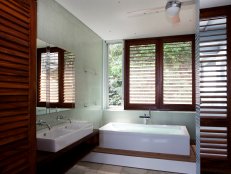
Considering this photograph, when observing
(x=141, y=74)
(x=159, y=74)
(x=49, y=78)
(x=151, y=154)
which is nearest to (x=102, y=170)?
(x=151, y=154)

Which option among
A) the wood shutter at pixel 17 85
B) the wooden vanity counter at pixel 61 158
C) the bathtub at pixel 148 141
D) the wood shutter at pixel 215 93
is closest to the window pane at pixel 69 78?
the wooden vanity counter at pixel 61 158

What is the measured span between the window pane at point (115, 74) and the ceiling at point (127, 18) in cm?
34

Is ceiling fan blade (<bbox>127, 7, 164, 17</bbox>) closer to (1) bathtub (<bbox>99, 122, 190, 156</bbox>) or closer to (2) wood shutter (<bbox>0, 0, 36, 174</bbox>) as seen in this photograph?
(2) wood shutter (<bbox>0, 0, 36, 174</bbox>)

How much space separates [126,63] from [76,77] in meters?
1.46

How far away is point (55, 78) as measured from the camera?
2439 mm

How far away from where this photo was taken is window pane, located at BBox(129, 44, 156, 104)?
12.8ft

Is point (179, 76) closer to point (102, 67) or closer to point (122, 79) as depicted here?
point (122, 79)

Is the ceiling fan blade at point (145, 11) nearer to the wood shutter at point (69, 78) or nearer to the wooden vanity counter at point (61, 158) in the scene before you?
the wood shutter at point (69, 78)

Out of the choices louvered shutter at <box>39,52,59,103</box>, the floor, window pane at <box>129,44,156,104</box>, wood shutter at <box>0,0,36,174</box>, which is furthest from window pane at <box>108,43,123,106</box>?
wood shutter at <box>0,0,36,174</box>

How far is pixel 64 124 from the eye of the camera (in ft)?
8.47

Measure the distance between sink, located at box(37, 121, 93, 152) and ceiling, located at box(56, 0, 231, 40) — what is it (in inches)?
67.5

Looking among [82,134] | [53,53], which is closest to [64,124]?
[82,134]

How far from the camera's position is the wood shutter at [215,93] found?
237cm

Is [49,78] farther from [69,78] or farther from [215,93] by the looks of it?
[215,93]
